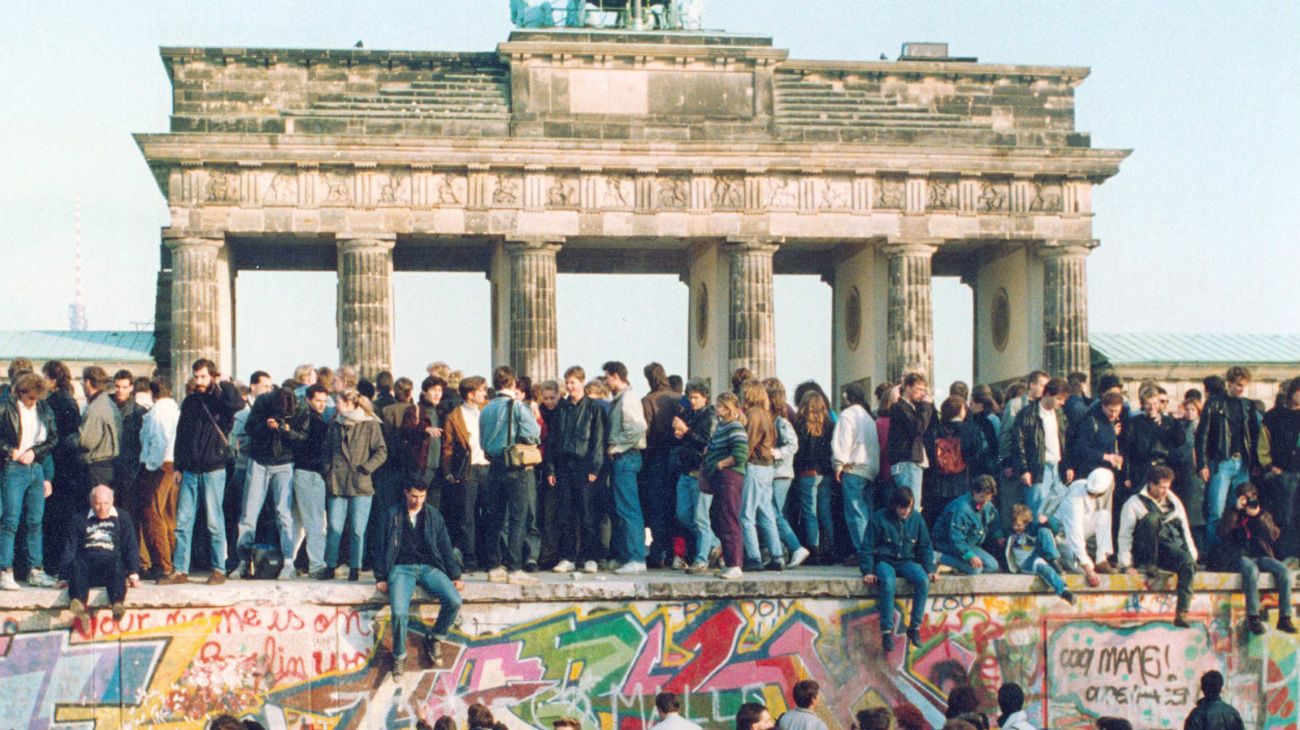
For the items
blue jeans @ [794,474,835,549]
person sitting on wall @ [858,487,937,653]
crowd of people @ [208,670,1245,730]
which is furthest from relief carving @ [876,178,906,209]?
crowd of people @ [208,670,1245,730]

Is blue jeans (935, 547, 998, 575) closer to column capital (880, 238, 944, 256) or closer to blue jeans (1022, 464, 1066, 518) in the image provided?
blue jeans (1022, 464, 1066, 518)

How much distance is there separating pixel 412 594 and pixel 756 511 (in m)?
4.19

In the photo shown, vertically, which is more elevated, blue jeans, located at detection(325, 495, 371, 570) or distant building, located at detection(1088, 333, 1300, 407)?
distant building, located at detection(1088, 333, 1300, 407)

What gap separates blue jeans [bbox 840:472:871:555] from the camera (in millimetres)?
21469

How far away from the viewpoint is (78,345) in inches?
1800

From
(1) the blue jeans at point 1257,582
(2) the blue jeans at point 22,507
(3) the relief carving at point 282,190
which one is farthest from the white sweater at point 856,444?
(3) the relief carving at point 282,190

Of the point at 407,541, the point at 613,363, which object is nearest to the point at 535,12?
the point at 613,363

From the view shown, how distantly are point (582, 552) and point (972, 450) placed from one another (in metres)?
4.49

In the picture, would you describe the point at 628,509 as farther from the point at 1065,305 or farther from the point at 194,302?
the point at 1065,305

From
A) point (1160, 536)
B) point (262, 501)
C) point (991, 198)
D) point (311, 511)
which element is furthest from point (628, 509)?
point (991, 198)

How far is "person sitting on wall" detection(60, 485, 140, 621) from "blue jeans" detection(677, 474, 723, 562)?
19.9ft

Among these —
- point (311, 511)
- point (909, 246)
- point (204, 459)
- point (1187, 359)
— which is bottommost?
point (311, 511)

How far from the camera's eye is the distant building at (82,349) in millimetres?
44250

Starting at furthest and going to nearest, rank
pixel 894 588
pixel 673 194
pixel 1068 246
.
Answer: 1. pixel 1068 246
2. pixel 673 194
3. pixel 894 588
